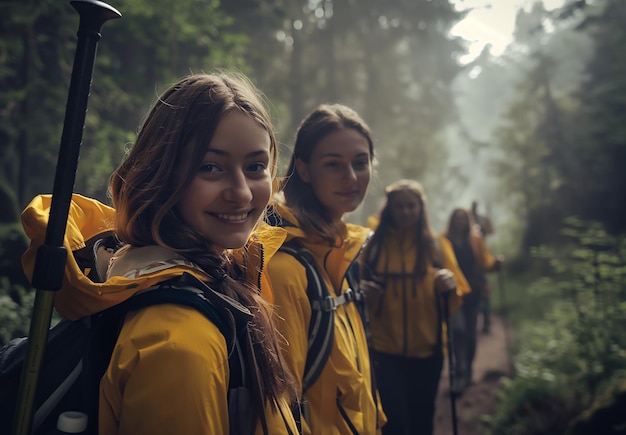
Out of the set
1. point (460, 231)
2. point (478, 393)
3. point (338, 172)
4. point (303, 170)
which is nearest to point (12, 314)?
point (303, 170)

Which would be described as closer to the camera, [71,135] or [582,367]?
[71,135]

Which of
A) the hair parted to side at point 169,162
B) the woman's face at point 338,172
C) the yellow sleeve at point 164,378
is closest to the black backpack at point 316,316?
the woman's face at point 338,172

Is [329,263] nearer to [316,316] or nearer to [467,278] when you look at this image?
[316,316]

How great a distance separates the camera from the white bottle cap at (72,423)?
114cm

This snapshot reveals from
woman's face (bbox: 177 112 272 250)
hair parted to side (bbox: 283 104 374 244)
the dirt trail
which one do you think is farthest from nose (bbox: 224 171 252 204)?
the dirt trail

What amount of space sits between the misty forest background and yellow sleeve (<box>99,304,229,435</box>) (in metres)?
1.46

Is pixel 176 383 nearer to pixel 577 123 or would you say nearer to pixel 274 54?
pixel 274 54

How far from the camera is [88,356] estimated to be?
1.20 meters

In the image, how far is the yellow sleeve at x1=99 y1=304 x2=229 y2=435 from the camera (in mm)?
1089

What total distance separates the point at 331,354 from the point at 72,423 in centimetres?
136

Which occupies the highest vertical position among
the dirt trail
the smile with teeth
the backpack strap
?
the smile with teeth

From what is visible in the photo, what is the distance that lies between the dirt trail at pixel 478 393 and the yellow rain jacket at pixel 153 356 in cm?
611

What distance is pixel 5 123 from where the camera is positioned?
8.49 meters

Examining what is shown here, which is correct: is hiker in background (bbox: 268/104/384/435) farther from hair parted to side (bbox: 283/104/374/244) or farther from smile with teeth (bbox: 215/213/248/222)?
smile with teeth (bbox: 215/213/248/222)
